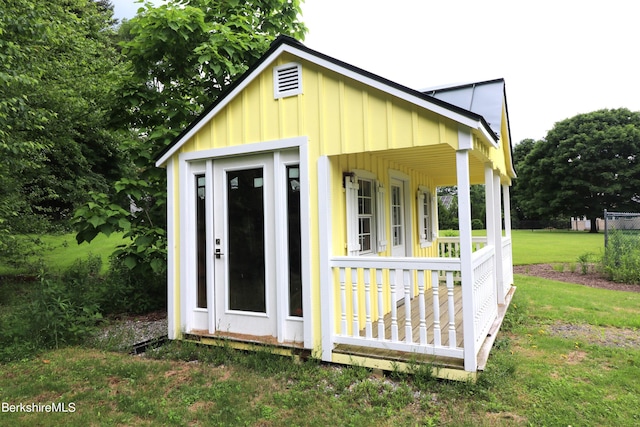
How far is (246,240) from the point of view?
4641 mm

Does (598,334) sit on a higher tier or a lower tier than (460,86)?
lower

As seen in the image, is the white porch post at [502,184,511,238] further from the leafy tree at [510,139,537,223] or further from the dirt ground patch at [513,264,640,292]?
the leafy tree at [510,139,537,223]

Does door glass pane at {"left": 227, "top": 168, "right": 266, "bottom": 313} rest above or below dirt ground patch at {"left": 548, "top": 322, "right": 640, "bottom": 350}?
above

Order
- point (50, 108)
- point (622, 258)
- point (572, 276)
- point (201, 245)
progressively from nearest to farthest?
point (201, 245), point (50, 108), point (622, 258), point (572, 276)

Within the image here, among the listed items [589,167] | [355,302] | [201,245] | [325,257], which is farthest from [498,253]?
[589,167]

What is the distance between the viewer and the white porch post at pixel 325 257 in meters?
4.04

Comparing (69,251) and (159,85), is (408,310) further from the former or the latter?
(69,251)

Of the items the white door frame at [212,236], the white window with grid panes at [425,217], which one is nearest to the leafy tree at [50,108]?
the white door frame at [212,236]

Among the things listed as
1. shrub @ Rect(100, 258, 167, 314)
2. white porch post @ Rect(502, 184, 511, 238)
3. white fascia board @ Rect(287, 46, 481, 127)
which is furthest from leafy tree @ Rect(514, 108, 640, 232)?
shrub @ Rect(100, 258, 167, 314)

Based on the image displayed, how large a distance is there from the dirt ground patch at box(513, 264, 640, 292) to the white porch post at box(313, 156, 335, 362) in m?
8.89

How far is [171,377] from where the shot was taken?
386 cm

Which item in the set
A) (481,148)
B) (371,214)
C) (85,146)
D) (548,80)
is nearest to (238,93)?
(371,214)

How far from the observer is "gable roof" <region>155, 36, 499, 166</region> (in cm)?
348

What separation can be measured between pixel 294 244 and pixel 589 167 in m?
34.5
